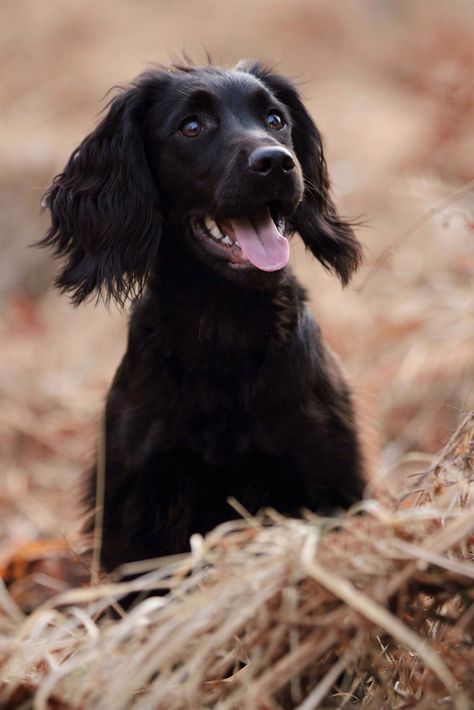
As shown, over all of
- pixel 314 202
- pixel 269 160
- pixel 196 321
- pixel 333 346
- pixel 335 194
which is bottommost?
pixel 333 346

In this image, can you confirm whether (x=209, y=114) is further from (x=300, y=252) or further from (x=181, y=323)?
(x=300, y=252)

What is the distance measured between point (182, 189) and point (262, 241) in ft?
1.07

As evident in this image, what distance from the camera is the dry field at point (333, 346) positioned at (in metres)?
2.05

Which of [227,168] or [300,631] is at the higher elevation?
[227,168]

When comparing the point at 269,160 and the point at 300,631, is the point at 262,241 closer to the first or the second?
the point at 269,160

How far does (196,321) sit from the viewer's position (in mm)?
3266

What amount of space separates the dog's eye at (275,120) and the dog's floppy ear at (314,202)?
0.22 meters

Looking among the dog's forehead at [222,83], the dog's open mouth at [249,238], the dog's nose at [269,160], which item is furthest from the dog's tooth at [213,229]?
the dog's forehead at [222,83]

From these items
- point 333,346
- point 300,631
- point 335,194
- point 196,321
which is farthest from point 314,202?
point 335,194

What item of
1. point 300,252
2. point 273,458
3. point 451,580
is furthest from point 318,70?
point 451,580

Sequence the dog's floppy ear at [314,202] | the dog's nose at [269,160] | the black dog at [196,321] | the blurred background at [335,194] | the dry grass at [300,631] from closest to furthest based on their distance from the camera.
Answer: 1. the dry grass at [300,631]
2. the dog's nose at [269,160]
3. the black dog at [196,321]
4. the dog's floppy ear at [314,202]
5. the blurred background at [335,194]

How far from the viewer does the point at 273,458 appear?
3121mm

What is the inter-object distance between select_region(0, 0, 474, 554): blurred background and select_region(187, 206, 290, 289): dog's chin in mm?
550

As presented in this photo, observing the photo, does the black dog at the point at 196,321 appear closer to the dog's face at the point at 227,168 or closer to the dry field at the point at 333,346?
the dog's face at the point at 227,168
